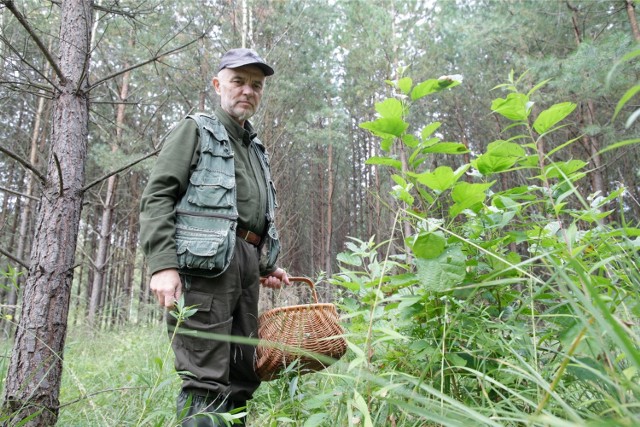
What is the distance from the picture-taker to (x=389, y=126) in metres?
1.23

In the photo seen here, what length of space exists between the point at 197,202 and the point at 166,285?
417mm

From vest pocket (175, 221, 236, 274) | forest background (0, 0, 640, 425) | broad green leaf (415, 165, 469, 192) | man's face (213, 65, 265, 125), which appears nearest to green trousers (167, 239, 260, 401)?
vest pocket (175, 221, 236, 274)

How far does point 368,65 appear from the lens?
12164mm

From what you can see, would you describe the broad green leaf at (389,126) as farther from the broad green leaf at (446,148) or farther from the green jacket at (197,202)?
the green jacket at (197,202)

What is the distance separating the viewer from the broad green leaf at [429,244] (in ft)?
3.67

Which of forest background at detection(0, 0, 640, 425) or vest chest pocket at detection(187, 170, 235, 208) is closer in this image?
forest background at detection(0, 0, 640, 425)

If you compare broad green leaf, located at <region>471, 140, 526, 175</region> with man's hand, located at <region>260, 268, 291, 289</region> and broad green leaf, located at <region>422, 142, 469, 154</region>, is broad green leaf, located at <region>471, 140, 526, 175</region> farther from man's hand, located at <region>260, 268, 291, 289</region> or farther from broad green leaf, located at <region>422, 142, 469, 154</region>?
man's hand, located at <region>260, 268, 291, 289</region>

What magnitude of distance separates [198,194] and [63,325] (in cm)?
99

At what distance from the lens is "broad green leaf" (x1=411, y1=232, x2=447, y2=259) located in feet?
3.67

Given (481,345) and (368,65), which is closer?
(481,345)

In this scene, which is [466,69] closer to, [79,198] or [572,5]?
[572,5]

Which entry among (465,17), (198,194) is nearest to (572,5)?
(465,17)

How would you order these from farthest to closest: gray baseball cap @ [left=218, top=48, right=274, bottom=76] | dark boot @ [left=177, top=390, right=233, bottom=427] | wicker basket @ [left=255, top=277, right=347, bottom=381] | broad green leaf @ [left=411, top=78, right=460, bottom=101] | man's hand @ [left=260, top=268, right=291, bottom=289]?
1. man's hand @ [left=260, top=268, right=291, bottom=289]
2. gray baseball cap @ [left=218, top=48, right=274, bottom=76]
3. wicker basket @ [left=255, top=277, right=347, bottom=381]
4. dark boot @ [left=177, top=390, right=233, bottom=427]
5. broad green leaf @ [left=411, top=78, right=460, bottom=101]

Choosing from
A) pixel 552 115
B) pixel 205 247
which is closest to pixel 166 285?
pixel 205 247
